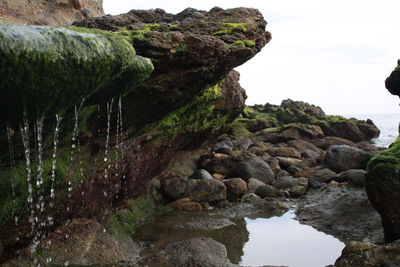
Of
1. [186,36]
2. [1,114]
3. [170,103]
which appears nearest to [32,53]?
[1,114]

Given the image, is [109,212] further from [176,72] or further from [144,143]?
[176,72]

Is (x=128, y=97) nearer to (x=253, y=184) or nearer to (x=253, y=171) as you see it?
(x=253, y=184)

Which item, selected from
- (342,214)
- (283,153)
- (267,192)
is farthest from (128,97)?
(283,153)

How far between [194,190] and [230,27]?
5.07 meters

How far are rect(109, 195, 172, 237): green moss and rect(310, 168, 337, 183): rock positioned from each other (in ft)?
21.2

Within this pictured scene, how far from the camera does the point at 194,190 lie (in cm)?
1051

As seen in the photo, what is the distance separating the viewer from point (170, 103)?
732 centimetres

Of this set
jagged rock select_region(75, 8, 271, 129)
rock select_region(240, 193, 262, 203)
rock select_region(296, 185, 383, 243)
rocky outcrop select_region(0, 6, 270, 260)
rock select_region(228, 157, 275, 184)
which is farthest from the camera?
rock select_region(228, 157, 275, 184)

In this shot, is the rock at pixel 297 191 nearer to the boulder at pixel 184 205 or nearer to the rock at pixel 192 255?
the boulder at pixel 184 205

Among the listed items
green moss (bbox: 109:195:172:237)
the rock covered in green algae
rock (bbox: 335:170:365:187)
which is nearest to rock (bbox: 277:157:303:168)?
rock (bbox: 335:170:365:187)

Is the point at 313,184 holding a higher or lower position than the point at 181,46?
lower

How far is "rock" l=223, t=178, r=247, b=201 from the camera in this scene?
37.1 feet

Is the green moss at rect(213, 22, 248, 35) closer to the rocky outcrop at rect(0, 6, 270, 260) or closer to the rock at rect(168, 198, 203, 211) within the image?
the rocky outcrop at rect(0, 6, 270, 260)

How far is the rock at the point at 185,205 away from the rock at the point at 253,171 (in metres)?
3.41
